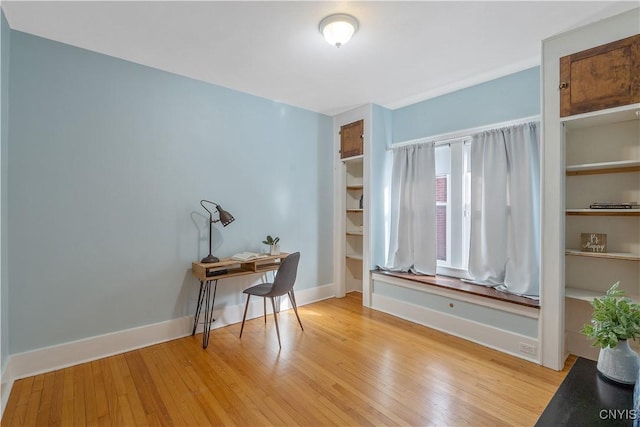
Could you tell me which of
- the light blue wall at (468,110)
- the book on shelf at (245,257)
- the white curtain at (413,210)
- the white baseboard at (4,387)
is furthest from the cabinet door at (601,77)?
Result: the white baseboard at (4,387)

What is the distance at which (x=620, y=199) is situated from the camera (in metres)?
2.37

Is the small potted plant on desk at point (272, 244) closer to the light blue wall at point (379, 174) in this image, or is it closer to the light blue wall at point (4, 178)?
the light blue wall at point (379, 174)

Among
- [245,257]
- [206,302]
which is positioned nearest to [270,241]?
[245,257]

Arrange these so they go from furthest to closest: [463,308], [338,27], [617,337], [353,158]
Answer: [353,158]
[463,308]
[338,27]
[617,337]

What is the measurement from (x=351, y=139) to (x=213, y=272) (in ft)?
8.19

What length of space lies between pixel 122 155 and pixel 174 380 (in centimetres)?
196

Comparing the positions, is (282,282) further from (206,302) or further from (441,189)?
(441,189)

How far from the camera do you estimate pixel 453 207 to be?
352 cm

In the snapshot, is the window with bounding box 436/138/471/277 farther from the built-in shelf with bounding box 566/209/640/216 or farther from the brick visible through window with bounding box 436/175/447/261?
the built-in shelf with bounding box 566/209/640/216

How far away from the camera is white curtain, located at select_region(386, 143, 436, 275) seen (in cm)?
358

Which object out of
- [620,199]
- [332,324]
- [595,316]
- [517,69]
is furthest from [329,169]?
[595,316]

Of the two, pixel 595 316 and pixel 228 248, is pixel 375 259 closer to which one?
pixel 228 248

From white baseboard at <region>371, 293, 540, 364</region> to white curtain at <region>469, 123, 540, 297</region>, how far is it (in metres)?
0.42

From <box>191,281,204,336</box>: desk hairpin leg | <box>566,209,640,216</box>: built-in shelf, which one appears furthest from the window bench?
<box>191,281,204,336</box>: desk hairpin leg
